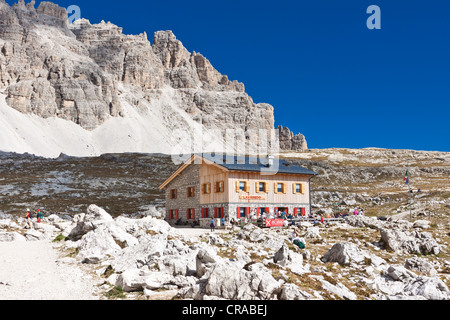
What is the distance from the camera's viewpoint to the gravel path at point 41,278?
38.3ft

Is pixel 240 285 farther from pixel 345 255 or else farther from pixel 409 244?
pixel 409 244

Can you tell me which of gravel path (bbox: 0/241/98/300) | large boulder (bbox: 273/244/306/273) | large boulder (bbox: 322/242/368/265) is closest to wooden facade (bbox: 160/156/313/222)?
large boulder (bbox: 322/242/368/265)

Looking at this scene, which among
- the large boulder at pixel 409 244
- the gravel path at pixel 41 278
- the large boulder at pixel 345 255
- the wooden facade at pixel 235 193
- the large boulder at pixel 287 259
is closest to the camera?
the gravel path at pixel 41 278

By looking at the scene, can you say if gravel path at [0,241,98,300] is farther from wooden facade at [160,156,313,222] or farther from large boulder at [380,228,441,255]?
wooden facade at [160,156,313,222]

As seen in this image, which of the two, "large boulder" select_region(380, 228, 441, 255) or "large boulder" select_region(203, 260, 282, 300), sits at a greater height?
"large boulder" select_region(203, 260, 282, 300)

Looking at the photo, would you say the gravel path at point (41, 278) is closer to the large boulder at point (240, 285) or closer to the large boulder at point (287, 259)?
the large boulder at point (240, 285)

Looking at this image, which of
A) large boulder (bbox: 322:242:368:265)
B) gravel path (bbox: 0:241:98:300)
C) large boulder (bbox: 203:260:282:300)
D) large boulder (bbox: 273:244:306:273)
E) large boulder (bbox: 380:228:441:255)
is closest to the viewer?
large boulder (bbox: 203:260:282:300)

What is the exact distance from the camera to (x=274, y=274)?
12.7 meters

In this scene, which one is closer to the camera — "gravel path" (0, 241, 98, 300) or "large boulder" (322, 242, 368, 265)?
"gravel path" (0, 241, 98, 300)

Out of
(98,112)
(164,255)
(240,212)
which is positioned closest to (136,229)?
(164,255)

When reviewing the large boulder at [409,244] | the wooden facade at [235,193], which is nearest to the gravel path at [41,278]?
the large boulder at [409,244]

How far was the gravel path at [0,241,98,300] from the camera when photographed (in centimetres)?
1167

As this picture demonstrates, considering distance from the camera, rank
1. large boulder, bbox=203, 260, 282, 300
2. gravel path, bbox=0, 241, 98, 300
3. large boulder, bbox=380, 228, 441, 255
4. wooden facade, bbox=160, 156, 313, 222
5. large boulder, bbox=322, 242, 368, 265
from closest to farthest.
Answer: large boulder, bbox=203, 260, 282, 300 < gravel path, bbox=0, 241, 98, 300 < large boulder, bbox=322, 242, 368, 265 < large boulder, bbox=380, 228, 441, 255 < wooden facade, bbox=160, 156, 313, 222
